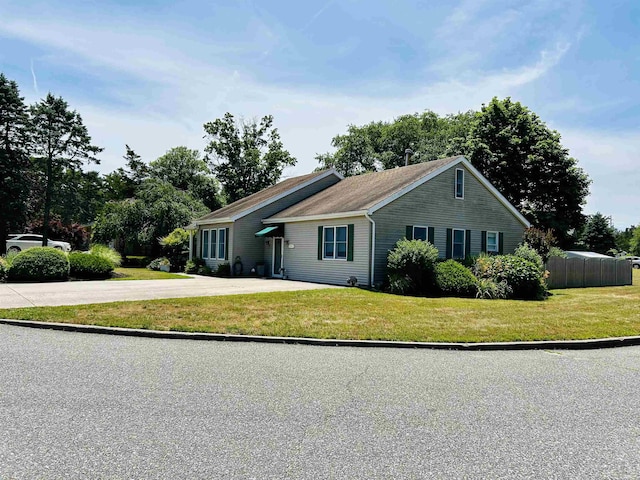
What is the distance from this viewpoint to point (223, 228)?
2466cm

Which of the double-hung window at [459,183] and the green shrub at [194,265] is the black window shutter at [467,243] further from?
the green shrub at [194,265]

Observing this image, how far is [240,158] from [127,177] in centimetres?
1597

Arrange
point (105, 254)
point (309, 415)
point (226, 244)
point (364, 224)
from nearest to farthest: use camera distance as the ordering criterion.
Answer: point (309, 415)
point (364, 224)
point (105, 254)
point (226, 244)

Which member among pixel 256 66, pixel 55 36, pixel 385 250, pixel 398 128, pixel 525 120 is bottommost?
pixel 385 250

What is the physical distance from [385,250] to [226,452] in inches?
588

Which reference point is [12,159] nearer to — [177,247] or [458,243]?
[177,247]

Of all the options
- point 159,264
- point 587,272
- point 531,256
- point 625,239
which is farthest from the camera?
point 625,239

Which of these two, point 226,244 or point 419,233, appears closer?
point 419,233

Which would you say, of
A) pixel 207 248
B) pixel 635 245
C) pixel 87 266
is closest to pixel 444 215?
pixel 207 248

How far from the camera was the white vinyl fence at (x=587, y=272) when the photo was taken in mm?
21016

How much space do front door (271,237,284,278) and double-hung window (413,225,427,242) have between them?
6905 mm

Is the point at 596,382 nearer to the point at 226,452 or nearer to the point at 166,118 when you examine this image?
the point at 226,452

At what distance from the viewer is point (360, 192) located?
21.5m

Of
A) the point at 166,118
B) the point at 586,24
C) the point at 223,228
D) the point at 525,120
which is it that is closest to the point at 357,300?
the point at 586,24
